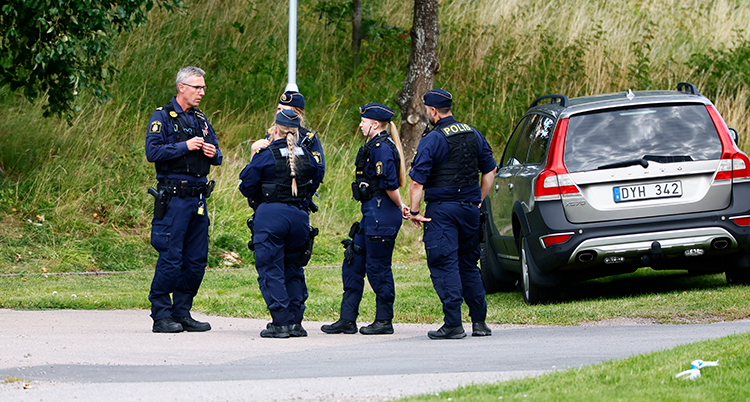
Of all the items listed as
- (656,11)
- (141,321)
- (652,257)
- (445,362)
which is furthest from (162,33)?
(445,362)

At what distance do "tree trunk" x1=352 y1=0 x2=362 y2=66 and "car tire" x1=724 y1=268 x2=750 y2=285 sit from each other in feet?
41.9

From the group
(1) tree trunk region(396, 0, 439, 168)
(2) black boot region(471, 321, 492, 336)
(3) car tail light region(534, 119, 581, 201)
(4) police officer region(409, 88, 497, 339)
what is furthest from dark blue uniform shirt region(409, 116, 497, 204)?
(1) tree trunk region(396, 0, 439, 168)

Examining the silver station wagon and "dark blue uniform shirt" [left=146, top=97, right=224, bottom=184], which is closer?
"dark blue uniform shirt" [left=146, top=97, right=224, bottom=184]

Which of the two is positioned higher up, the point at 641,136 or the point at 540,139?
the point at 641,136

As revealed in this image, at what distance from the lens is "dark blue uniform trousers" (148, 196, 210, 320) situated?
776cm

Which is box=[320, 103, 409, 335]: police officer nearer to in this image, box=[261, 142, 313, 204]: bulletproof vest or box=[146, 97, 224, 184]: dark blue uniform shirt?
box=[261, 142, 313, 204]: bulletproof vest

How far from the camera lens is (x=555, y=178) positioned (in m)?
8.60

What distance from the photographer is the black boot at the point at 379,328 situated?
789cm

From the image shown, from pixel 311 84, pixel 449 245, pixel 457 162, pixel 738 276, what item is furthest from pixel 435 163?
pixel 311 84

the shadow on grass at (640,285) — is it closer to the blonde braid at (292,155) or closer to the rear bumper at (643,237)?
the rear bumper at (643,237)

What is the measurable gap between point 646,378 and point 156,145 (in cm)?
420

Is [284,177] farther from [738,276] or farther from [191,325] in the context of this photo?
[738,276]

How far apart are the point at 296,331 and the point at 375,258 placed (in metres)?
0.84

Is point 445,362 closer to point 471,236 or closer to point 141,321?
point 471,236
